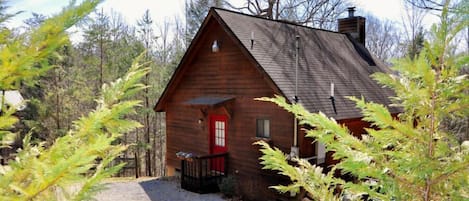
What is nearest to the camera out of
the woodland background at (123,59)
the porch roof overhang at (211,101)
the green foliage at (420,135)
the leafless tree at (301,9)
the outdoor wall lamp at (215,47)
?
the green foliage at (420,135)

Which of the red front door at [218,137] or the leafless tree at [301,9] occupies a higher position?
the leafless tree at [301,9]

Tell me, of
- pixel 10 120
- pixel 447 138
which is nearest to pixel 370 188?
pixel 447 138

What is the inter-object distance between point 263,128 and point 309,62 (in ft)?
8.12

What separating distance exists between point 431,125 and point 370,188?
412 millimetres

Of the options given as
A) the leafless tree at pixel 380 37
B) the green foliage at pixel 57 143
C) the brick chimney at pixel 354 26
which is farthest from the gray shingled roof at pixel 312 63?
the leafless tree at pixel 380 37

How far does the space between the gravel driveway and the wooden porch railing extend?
240 mm

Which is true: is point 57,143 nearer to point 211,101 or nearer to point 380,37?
point 211,101

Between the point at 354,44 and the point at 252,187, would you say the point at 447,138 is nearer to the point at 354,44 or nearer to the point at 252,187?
the point at 252,187

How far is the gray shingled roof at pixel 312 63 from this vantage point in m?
8.42

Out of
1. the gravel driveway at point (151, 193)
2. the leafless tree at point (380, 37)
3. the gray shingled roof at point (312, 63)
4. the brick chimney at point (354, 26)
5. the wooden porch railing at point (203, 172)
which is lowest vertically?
the gravel driveway at point (151, 193)

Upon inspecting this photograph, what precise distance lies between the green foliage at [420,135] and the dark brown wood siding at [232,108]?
6.68 metres

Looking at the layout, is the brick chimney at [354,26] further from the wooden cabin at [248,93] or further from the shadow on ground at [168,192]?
the shadow on ground at [168,192]

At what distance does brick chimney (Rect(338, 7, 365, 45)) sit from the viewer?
14.2m

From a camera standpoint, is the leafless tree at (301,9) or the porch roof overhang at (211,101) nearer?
the porch roof overhang at (211,101)
